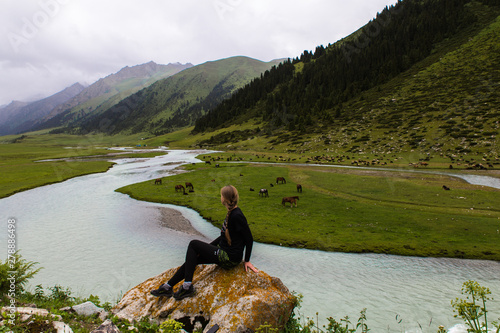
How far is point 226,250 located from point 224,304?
4.88 feet

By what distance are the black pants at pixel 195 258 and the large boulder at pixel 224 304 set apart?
0.49m

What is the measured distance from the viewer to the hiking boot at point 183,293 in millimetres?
7312

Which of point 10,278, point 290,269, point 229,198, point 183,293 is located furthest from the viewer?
point 290,269

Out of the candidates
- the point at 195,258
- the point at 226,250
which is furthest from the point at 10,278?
the point at 226,250

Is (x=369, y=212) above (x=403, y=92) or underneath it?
underneath

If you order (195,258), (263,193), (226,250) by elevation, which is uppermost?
(226,250)

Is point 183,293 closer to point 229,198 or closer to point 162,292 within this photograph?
point 162,292

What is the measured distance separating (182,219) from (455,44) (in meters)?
169

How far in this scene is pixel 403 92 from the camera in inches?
4469

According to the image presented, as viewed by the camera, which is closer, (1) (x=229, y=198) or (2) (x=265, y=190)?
(1) (x=229, y=198)

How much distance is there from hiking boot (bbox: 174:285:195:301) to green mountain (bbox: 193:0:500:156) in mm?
80482

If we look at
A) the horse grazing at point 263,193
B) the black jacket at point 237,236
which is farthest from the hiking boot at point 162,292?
the horse grazing at point 263,193

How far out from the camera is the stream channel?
1150cm

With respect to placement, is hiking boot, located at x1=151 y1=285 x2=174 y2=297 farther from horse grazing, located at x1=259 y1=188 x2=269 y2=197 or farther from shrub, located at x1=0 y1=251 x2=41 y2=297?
horse grazing, located at x1=259 y1=188 x2=269 y2=197
